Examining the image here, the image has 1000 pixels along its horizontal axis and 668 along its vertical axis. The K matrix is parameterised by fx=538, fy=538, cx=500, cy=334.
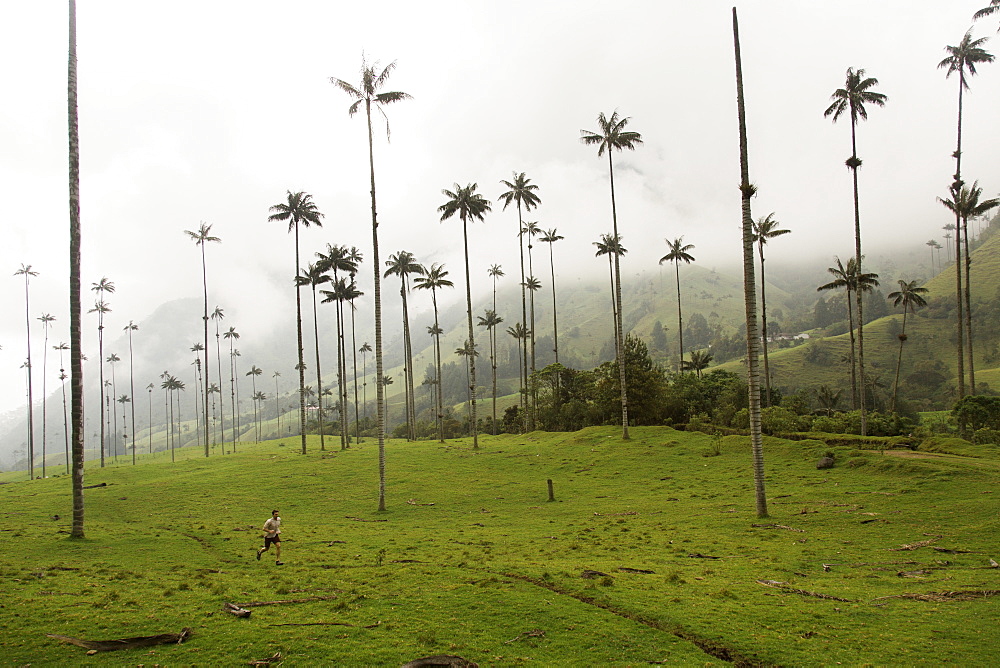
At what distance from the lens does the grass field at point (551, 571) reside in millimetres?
10984

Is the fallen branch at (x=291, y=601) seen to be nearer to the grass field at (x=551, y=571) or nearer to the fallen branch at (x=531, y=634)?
the grass field at (x=551, y=571)

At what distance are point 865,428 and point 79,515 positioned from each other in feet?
182

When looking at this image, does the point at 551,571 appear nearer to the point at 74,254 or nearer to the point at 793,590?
the point at 793,590

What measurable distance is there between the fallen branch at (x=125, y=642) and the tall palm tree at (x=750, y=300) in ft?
74.8

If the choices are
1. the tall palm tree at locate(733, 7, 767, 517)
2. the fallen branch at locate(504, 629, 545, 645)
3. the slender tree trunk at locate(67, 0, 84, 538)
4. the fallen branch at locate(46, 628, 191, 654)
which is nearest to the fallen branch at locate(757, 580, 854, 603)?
the fallen branch at locate(504, 629, 545, 645)

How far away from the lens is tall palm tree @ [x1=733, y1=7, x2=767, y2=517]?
25.0m

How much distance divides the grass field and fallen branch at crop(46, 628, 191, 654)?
24cm

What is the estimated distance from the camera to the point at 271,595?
566 inches

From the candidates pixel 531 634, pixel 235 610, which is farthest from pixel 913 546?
pixel 235 610

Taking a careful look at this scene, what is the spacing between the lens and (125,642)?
10672mm

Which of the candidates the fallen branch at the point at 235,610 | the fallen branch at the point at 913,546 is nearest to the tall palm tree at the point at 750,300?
the fallen branch at the point at 913,546

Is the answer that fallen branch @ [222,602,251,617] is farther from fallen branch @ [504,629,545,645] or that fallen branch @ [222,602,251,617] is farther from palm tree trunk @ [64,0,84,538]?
palm tree trunk @ [64,0,84,538]

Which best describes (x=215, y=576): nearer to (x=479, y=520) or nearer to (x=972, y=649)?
(x=479, y=520)

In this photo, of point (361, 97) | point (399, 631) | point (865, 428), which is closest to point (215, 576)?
point (399, 631)
